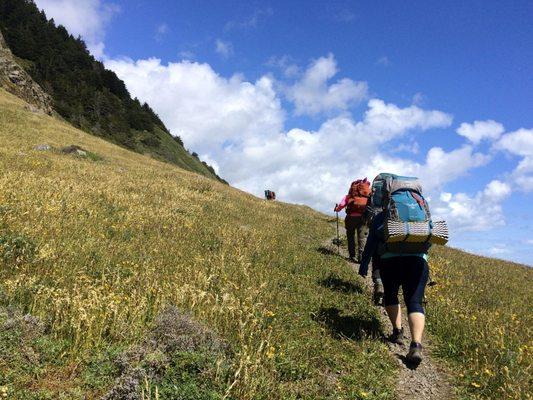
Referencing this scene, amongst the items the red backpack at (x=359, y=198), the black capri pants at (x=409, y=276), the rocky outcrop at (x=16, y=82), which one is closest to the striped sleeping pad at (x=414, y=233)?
the black capri pants at (x=409, y=276)

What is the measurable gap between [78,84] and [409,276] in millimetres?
81553

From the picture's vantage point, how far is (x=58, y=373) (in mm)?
4156

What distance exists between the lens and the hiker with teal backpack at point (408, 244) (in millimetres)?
5980

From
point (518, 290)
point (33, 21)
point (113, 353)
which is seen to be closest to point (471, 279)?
point (518, 290)

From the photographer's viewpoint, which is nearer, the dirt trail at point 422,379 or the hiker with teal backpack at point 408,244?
the dirt trail at point 422,379

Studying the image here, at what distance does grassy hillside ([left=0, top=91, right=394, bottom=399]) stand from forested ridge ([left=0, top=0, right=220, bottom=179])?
6277 centimetres

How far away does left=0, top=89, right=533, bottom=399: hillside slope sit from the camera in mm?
4340

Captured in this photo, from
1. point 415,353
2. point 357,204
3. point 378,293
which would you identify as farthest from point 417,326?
point 357,204

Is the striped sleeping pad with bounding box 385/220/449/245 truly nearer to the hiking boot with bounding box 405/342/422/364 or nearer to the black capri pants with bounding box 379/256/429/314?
the black capri pants with bounding box 379/256/429/314

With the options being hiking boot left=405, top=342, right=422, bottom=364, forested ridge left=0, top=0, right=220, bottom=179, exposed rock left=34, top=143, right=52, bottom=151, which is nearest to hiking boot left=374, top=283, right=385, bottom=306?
hiking boot left=405, top=342, right=422, bottom=364

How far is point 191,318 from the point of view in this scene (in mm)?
5473

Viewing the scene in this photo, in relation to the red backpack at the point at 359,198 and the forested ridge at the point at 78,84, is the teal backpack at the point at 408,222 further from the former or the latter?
the forested ridge at the point at 78,84

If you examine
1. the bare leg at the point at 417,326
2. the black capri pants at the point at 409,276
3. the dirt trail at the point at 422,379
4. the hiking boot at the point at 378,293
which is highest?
the black capri pants at the point at 409,276

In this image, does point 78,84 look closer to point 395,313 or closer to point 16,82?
point 16,82
